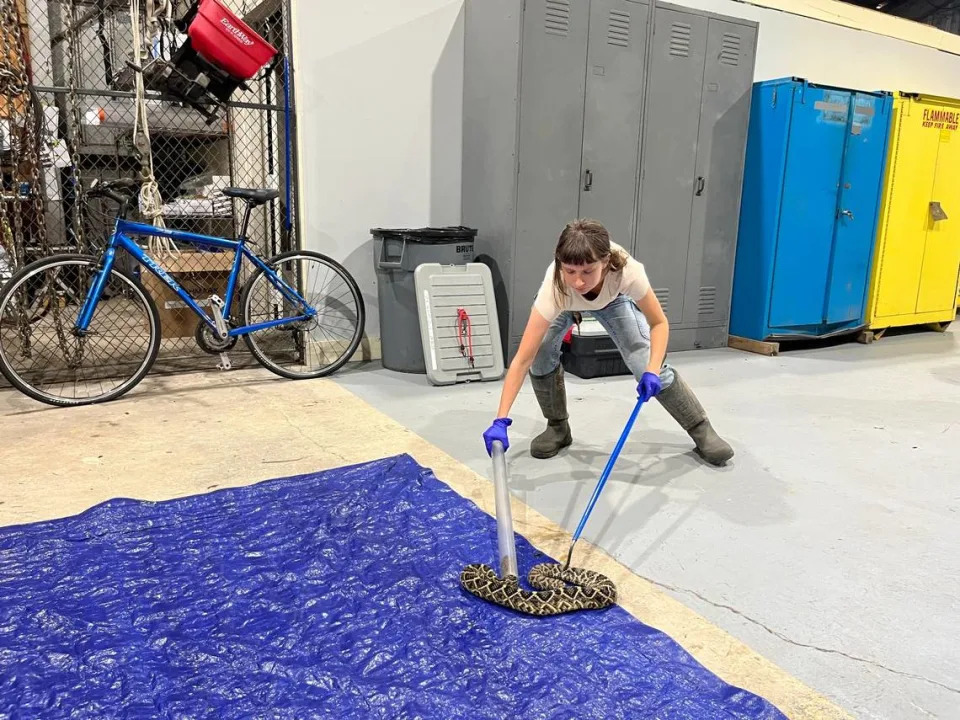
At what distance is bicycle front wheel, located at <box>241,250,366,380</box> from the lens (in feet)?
12.9

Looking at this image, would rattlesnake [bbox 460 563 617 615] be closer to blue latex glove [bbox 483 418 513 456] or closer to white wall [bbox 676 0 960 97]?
blue latex glove [bbox 483 418 513 456]

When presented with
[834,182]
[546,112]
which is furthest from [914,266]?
[546,112]

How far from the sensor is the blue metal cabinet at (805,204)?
4801 millimetres

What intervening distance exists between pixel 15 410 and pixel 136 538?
5.42 feet

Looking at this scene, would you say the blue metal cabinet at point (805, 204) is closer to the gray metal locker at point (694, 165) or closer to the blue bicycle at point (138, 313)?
the gray metal locker at point (694, 165)

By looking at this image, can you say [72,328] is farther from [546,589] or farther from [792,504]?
[792,504]

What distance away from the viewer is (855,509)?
2482 mm

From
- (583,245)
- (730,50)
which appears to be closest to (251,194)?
(583,245)

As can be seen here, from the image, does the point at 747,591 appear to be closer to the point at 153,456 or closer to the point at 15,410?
the point at 153,456

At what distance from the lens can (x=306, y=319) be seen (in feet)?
13.1

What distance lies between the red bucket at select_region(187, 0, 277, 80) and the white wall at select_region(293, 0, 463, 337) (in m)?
0.34

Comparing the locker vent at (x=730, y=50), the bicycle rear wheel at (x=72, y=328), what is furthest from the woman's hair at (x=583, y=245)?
the locker vent at (x=730, y=50)

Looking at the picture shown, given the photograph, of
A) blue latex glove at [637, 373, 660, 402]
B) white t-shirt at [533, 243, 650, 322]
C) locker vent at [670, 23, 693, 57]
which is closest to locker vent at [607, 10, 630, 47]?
locker vent at [670, 23, 693, 57]

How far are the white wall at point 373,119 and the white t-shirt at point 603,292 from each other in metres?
2.26
